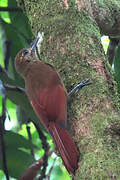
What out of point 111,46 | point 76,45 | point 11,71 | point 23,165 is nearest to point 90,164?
point 76,45

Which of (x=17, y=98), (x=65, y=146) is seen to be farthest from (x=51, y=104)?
(x=17, y=98)

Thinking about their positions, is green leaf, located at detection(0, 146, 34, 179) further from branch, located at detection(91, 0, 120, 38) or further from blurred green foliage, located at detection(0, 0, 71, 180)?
branch, located at detection(91, 0, 120, 38)

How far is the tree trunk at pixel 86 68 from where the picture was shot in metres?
1.71

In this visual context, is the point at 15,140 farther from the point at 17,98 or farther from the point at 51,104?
the point at 51,104

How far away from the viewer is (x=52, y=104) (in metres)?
2.16

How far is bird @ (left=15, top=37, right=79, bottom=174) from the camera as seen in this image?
184cm

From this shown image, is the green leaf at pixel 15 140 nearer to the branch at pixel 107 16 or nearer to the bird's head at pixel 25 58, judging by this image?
the bird's head at pixel 25 58

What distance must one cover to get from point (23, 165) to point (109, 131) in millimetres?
1355

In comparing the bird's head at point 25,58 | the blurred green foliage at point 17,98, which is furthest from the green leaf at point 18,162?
the bird's head at point 25,58

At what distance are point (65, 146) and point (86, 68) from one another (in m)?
0.46

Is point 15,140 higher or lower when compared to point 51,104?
lower

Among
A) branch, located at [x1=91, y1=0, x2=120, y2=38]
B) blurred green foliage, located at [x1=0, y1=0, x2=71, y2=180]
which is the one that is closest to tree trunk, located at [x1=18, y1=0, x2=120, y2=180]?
branch, located at [x1=91, y1=0, x2=120, y2=38]

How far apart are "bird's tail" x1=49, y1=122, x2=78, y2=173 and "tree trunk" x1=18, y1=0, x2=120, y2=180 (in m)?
0.03

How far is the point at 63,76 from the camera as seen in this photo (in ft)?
7.22
